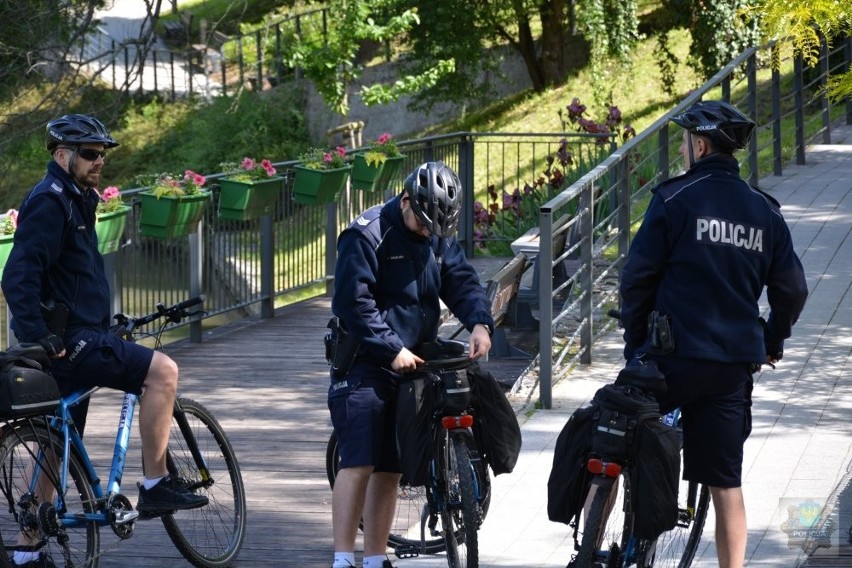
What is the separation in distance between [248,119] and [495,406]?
25.0m

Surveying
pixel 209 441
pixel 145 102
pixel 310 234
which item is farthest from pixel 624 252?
pixel 145 102

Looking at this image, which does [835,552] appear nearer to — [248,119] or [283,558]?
[283,558]

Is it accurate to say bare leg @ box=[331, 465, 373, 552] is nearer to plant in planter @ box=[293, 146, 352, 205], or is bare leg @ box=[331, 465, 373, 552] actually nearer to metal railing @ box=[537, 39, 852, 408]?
metal railing @ box=[537, 39, 852, 408]

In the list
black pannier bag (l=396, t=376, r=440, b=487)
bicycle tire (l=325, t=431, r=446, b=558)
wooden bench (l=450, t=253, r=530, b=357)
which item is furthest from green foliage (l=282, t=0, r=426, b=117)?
black pannier bag (l=396, t=376, r=440, b=487)

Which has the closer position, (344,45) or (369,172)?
(369,172)

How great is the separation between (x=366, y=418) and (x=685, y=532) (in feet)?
4.30

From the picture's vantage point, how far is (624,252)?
10.3 metres

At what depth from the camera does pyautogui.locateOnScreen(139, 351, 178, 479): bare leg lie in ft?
19.1

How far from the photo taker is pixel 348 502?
548 cm

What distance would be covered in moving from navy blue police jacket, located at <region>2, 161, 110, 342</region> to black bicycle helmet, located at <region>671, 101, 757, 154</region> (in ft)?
7.53

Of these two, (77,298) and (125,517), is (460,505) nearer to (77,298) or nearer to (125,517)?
(125,517)

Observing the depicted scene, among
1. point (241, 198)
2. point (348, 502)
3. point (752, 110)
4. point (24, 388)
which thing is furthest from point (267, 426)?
point (752, 110)

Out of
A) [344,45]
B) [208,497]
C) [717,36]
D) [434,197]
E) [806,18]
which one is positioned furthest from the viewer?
[344,45]

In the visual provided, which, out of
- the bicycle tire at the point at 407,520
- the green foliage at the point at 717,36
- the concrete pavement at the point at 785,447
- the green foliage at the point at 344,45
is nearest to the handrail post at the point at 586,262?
the concrete pavement at the point at 785,447
